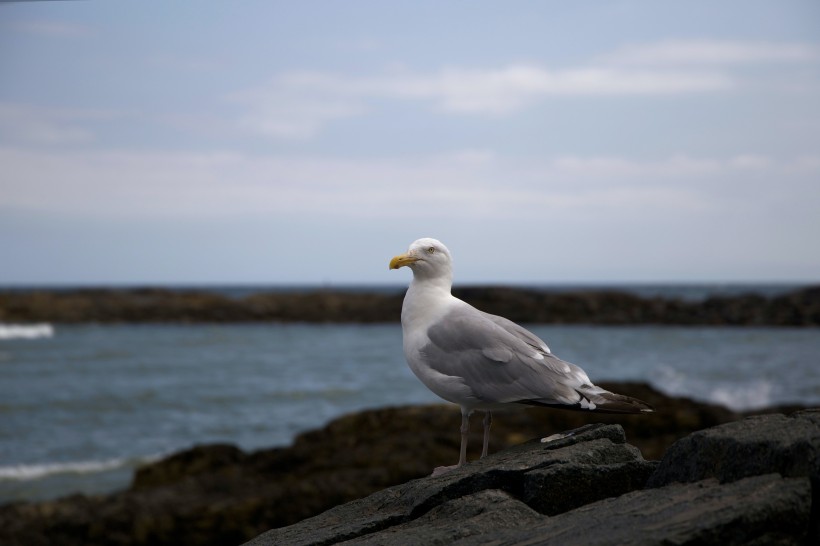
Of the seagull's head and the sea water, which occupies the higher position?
the seagull's head

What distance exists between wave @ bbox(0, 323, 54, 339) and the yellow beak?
140 feet

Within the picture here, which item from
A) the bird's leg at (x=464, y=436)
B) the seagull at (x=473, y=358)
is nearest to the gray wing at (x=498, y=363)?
the seagull at (x=473, y=358)

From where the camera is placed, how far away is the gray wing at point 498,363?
437 cm

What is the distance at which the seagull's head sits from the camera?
4820 millimetres

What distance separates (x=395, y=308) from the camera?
57375mm

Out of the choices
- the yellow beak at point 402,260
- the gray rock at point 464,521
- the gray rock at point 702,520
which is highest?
the yellow beak at point 402,260

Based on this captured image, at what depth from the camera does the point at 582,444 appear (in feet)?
13.3

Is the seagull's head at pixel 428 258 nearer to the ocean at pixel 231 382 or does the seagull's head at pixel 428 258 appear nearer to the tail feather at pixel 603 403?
the tail feather at pixel 603 403

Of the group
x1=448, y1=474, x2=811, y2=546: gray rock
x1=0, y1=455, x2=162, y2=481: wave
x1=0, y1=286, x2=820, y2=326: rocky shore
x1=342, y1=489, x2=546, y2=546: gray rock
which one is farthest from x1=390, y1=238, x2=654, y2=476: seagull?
x1=0, y1=286, x2=820, y2=326: rocky shore

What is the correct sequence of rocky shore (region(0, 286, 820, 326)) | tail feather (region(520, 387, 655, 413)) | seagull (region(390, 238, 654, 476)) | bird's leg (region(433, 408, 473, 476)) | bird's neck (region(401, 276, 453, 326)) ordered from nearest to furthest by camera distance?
tail feather (region(520, 387, 655, 413)) < seagull (region(390, 238, 654, 476)) < bird's leg (region(433, 408, 473, 476)) < bird's neck (region(401, 276, 453, 326)) < rocky shore (region(0, 286, 820, 326))

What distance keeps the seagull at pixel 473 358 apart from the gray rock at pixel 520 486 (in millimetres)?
215

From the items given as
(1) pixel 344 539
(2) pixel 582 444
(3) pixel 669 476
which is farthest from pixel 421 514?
(3) pixel 669 476

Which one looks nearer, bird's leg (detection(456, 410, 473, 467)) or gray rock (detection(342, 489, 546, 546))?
gray rock (detection(342, 489, 546, 546))

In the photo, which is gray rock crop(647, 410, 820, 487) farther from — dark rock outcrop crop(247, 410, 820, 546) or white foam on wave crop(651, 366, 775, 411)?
white foam on wave crop(651, 366, 775, 411)
